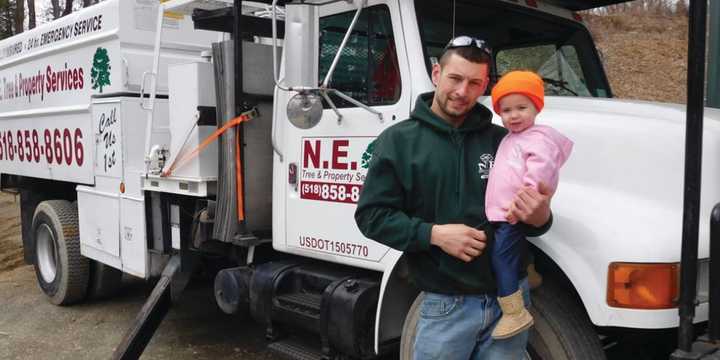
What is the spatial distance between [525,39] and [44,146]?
14.5 ft

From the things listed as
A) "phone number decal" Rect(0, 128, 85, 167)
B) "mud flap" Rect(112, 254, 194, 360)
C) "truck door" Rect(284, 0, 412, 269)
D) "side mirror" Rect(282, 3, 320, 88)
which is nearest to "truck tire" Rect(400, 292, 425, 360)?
"truck door" Rect(284, 0, 412, 269)

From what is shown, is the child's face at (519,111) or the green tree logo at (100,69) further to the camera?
the green tree logo at (100,69)

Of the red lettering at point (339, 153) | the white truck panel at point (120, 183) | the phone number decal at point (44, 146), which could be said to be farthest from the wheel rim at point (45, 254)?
the red lettering at point (339, 153)

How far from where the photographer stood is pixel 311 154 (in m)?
3.60

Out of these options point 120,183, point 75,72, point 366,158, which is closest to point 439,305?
point 366,158

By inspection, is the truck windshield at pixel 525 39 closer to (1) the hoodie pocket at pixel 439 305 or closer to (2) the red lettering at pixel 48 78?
(1) the hoodie pocket at pixel 439 305

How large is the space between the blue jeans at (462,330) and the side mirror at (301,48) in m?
1.17

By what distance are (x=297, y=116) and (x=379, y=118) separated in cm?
45

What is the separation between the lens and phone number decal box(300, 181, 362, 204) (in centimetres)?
337

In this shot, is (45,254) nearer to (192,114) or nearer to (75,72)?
(75,72)

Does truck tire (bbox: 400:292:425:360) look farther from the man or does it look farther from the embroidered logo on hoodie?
the embroidered logo on hoodie

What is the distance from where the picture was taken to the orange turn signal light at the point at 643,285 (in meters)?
2.35

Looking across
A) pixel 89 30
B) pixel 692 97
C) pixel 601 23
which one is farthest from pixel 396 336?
pixel 601 23

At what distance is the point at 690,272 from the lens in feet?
6.89
